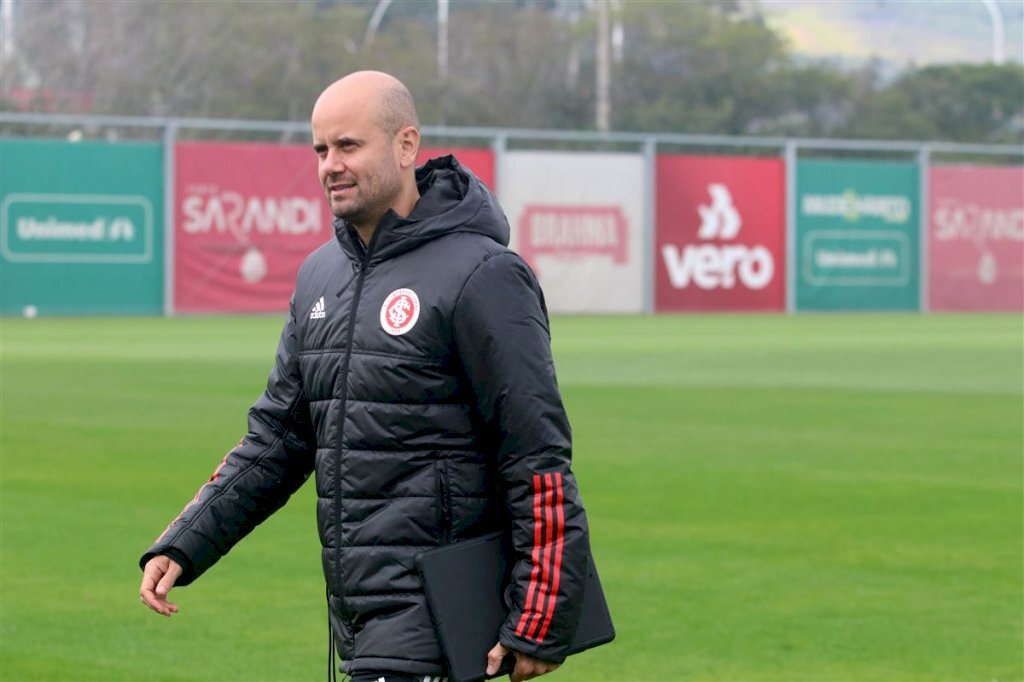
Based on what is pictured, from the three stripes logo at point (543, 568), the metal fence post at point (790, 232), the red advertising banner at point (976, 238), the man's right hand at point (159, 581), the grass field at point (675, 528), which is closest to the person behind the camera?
the three stripes logo at point (543, 568)

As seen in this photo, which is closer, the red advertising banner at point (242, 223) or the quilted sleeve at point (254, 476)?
the quilted sleeve at point (254, 476)

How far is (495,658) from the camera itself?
4.33 m

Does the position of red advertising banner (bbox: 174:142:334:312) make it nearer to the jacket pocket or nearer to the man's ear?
the man's ear

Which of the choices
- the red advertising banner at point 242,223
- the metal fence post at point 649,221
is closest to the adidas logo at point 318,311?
the red advertising banner at point 242,223

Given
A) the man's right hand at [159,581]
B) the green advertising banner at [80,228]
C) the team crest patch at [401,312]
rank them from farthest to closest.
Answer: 1. the green advertising banner at [80,228]
2. the man's right hand at [159,581]
3. the team crest patch at [401,312]

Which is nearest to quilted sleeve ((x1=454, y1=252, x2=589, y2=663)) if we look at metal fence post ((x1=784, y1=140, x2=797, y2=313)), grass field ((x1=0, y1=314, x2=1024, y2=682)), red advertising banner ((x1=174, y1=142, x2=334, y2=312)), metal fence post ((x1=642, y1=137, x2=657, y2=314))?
grass field ((x1=0, y1=314, x2=1024, y2=682))

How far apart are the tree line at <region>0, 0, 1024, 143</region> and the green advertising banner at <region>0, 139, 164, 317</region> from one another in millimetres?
19806

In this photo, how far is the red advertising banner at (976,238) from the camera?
1781 inches

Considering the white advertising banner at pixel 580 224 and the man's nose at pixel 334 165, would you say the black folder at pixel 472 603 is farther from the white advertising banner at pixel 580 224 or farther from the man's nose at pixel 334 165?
the white advertising banner at pixel 580 224

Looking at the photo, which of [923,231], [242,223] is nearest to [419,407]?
[242,223]

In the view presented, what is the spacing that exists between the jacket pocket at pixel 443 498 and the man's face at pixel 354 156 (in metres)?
0.56

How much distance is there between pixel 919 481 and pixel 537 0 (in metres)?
72.2

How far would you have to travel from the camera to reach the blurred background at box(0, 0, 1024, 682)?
8.88m

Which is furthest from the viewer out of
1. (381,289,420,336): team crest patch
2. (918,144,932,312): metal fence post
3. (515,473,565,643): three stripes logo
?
(918,144,932,312): metal fence post
